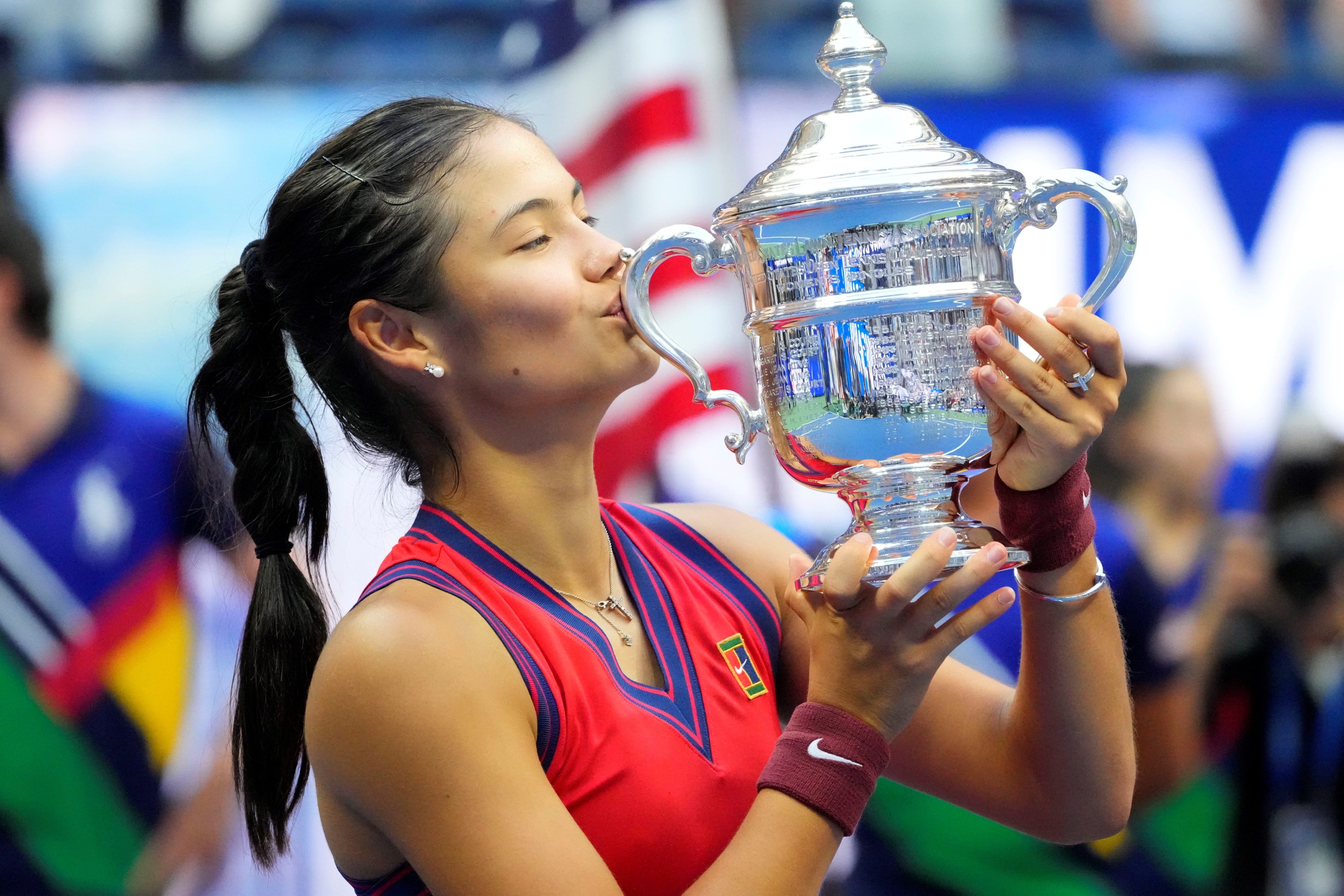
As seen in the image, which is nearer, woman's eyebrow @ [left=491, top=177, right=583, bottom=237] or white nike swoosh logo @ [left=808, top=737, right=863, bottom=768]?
white nike swoosh logo @ [left=808, top=737, right=863, bottom=768]

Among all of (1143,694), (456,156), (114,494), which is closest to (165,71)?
(114,494)

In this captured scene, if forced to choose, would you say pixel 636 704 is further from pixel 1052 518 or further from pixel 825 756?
pixel 1052 518

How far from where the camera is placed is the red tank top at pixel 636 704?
3.89 feet

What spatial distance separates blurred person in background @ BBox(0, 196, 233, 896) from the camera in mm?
2785

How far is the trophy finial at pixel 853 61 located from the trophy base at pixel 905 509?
13.2 inches

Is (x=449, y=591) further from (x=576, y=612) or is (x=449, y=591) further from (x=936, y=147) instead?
(x=936, y=147)

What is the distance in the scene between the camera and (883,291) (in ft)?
3.79

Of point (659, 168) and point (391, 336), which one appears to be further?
point (659, 168)

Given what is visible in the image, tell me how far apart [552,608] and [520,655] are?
10cm

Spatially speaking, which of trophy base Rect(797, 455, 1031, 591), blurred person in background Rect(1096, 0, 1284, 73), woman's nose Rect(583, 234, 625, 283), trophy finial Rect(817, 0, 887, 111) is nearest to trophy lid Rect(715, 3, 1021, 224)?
trophy finial Rect(817, 0, 887, 111)

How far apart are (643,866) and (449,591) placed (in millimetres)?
292

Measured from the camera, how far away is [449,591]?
3.99 feet

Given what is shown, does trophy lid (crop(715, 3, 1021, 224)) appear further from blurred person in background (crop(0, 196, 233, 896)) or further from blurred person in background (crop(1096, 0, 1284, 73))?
blurred person in background (crop(1096, 0, 1284, 73))

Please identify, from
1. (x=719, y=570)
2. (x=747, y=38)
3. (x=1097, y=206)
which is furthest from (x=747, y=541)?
(x=747, y=38)
